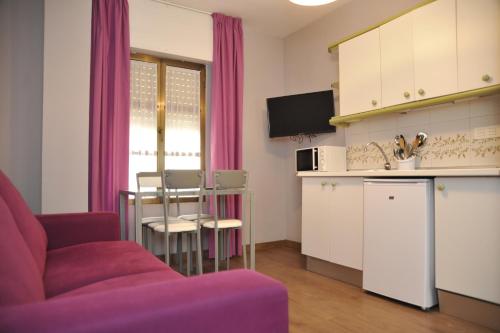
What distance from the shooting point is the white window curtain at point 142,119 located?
3.70m

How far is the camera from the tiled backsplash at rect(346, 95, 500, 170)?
2479 mm

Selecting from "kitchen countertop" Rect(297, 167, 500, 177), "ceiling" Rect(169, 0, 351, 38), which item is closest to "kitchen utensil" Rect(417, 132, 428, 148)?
"kitchen countertop" Rect(297, 167, 500, 177)

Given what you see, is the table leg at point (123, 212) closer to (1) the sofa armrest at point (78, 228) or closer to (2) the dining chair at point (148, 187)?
(2) the dining chair at point (148, 187)

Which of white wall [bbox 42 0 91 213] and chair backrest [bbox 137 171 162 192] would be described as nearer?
white wall [bbox 42 0 91 213]

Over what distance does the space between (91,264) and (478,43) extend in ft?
9.23

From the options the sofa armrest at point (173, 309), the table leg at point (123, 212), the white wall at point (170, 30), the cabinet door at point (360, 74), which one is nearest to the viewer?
the sofa armrest at point (173, 309)

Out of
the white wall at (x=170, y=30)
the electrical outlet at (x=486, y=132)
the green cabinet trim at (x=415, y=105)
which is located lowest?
the electrical outlet at (x=486, y=132)

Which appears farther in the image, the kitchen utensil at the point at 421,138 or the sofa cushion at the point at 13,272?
the kitchen utensil at the point at 421,138

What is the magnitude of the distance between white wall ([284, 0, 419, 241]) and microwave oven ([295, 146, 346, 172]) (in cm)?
33

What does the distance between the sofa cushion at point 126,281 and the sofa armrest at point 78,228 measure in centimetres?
90

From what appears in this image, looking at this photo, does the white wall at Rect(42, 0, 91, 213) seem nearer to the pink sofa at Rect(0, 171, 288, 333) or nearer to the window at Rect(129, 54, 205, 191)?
the window at Rect(129, 54, 205, 191)

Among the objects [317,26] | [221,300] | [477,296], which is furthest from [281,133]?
[221,300]

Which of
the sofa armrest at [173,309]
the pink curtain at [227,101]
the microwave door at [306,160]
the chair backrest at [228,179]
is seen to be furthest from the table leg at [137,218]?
the sofa armrest at [173,309]

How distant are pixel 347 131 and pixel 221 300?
10.5 ft
